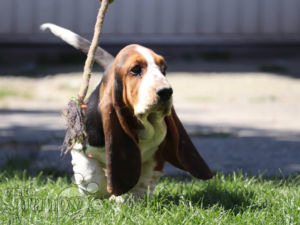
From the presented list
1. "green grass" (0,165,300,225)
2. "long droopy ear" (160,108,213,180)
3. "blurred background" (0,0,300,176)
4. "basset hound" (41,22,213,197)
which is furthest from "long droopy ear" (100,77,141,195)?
"blurred background" (0,0,300,176)

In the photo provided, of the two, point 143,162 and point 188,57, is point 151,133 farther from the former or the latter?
point 188,57

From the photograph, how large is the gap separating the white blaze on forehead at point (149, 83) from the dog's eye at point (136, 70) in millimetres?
35

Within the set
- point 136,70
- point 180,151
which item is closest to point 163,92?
point 136,70

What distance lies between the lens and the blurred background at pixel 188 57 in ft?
24.4

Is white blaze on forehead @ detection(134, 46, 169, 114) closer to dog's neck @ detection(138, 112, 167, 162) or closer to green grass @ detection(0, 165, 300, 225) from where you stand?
dog's neck @ detection(138, 112, 167, 162)

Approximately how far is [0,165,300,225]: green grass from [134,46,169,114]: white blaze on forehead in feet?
1.77

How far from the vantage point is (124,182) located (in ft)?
9.76

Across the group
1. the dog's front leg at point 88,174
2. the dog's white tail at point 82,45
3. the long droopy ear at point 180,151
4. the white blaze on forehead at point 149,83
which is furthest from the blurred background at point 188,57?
the white blaze on forehead at point 149,83

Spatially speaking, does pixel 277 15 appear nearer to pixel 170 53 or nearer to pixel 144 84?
pixel 170 53

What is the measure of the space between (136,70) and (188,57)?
26.9ft

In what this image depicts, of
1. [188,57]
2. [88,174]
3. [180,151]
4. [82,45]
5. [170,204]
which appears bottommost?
[188,57]

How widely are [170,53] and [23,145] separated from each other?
617cm

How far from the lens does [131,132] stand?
9.76 feet

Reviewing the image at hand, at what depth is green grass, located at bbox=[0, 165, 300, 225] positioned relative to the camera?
2793mm
